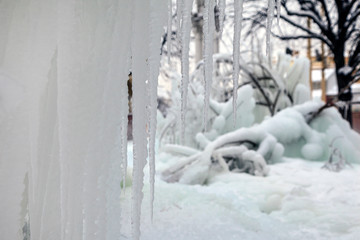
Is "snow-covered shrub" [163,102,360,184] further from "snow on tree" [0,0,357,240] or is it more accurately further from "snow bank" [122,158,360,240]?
"snow on tree" [0,0,357,240]

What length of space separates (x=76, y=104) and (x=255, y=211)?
1218mm

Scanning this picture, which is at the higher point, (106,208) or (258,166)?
(106,208)

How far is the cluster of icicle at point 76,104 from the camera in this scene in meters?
0.64

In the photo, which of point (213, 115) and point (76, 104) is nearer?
point (76, 104)

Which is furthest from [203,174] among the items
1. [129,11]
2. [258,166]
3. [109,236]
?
[129,11]

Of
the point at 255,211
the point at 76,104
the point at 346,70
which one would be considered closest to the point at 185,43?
Result: the point at 76,104

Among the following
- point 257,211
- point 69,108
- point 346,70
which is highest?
point 346,70

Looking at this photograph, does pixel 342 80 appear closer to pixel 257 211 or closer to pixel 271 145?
pixel 271 145

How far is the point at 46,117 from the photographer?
70cm

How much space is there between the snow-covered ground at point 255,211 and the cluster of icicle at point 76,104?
45cm

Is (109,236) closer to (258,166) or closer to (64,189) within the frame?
(64,189)

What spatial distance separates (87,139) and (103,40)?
20 centimetres

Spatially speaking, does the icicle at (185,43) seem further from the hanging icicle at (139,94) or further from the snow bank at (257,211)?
the snow bank at (257,211)

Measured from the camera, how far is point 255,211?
62.8 inches
